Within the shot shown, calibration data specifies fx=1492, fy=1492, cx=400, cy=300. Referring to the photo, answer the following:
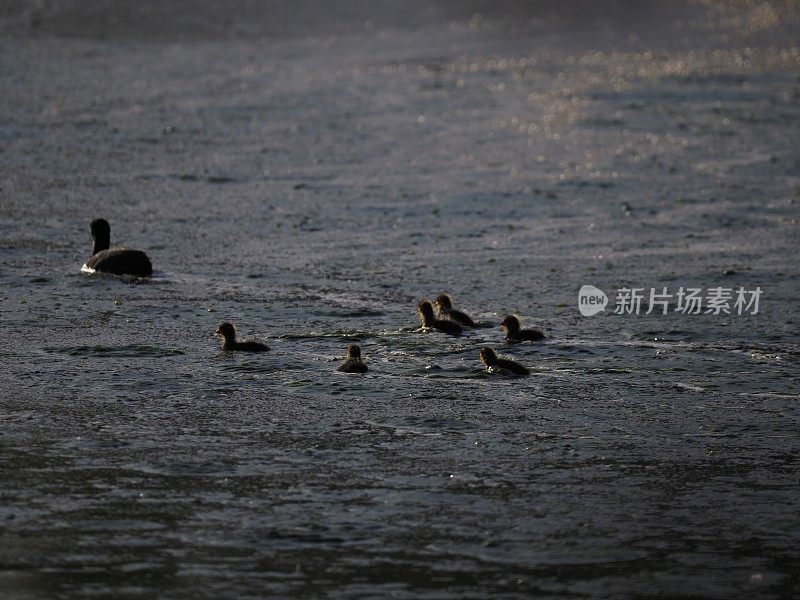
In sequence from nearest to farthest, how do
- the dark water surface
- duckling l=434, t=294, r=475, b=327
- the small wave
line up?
1. the dark water surface
2. the small wave
3. duckling l=434, t=294, r=475, b=327

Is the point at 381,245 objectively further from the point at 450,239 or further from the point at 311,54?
the point at 311,54

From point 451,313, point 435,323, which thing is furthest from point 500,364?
point 451,313

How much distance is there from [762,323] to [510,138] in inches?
438

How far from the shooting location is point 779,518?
309 inches

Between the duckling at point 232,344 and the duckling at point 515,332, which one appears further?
the duckling at point 515,332

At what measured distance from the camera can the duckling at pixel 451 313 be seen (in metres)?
11.9

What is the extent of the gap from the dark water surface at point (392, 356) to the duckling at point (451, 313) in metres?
0.18

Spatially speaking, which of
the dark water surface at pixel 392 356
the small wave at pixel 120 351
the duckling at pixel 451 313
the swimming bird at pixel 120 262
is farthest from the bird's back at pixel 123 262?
the duckling at pixel 451 313

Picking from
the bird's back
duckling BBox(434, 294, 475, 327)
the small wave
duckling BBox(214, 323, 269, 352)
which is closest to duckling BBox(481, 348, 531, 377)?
duckling BBox(434, 294, 475, 327)

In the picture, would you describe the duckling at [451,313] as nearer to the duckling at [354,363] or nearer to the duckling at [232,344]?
the duckling at [354,363]

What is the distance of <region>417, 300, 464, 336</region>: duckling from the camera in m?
11.6

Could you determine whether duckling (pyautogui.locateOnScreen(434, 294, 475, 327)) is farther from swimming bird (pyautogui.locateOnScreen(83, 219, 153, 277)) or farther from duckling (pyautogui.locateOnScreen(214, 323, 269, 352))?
swimming bird (pyautogui.locateOnScreen(83, 219, 153, 277))

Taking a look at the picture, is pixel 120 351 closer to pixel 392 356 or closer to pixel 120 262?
pixel 392 356

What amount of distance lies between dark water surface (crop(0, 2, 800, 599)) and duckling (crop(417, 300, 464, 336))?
0.13 meters
